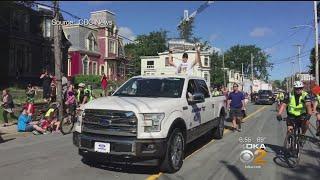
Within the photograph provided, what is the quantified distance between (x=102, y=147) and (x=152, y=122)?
3.28 ft

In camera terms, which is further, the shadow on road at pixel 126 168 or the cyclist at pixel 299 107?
the cyclist at pixel 299 107

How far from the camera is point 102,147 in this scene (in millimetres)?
8617

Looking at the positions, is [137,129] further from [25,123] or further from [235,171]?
[25,123]

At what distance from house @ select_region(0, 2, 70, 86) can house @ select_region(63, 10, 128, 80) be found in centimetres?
1202

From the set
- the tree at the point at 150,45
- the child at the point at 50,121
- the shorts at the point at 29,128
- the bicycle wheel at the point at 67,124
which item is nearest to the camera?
the bicycle wheel at the point at 67,124

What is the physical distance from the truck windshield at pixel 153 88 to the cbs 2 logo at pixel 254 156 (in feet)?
→ 7.49

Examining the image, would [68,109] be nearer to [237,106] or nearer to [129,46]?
[237,106]

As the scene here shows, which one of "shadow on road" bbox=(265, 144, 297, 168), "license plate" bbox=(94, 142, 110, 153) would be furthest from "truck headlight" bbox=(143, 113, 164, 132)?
"shadow on road" bbox=(265, 144, 297, 168)

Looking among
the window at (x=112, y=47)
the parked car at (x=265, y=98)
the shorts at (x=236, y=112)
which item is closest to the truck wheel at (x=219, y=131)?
the shorts at (x=236, y=112)

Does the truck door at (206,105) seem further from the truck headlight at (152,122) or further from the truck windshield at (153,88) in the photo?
the truck headlight at (152,122)

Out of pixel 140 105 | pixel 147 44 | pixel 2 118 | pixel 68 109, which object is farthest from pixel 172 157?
pixel 147 44

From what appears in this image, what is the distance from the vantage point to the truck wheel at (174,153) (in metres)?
8.98

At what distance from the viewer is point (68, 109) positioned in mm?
18281

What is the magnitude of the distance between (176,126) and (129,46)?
92044 millimetres
